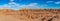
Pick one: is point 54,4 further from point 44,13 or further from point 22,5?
point 22,5

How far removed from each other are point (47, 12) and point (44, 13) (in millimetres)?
35

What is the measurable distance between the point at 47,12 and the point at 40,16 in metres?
0.09

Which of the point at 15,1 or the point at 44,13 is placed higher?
the point at 15,1

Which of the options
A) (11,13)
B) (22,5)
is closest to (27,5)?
(22,5)

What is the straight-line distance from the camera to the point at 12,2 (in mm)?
2244

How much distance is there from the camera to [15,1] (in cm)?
224

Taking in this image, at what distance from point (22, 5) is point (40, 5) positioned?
0.66 ft

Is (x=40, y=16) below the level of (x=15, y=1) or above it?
below

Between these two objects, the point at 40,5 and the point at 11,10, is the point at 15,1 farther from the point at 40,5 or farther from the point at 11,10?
the point at 40,5

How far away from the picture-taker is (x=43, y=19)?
2.24 metres

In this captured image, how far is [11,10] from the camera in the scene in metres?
2.24

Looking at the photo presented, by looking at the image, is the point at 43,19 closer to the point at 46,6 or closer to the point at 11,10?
the point at 46,6

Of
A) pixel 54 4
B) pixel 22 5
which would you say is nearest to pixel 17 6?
pixel 22 5

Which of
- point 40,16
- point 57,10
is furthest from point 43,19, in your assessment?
point 57,10
